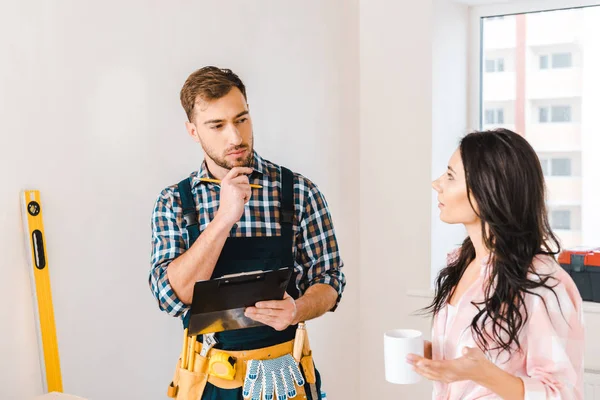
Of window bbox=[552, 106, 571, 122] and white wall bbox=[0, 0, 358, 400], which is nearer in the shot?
white wall bbox=[0, 0, 358, 400]

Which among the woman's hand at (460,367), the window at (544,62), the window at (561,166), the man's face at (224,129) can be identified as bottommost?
the woman's hand at (460,367)

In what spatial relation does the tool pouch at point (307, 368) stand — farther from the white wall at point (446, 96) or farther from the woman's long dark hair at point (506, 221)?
the white wall at point (446, 96)

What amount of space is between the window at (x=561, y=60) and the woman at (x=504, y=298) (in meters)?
1.87

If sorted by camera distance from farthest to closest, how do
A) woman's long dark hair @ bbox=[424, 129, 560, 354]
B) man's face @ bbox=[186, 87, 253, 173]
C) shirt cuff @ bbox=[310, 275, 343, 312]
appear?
shirt cuff @ bbox=[310, 275, 343, 312] < man's face @ bbox=[186, 87, 253, 173] < woman's long dark hair @ bbox=[424, 129, 560, 354]

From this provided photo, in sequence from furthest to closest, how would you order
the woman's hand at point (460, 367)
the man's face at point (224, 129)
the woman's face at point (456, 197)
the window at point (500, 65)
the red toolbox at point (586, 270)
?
the window at point (500, 65) < the red toolbox at point (586, 270) < the man's face at point (224, 129) < the woman's face at point (456, 197) < the woman's hand at point (460, 367)

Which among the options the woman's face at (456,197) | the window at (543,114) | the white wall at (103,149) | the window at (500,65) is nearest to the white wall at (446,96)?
the window at (500,65)

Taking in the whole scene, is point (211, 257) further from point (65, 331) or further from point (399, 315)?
point (399, 315)

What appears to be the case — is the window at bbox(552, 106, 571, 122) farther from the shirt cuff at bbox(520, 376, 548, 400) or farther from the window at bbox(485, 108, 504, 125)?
the shirt cuff at bbox(520, 376, 548, 400)

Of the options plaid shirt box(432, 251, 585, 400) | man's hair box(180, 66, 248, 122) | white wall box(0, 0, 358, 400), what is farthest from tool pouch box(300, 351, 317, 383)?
man's hair box(180, 66, 248, 122)

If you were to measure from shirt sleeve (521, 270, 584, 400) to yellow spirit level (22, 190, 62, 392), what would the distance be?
132 centimetres

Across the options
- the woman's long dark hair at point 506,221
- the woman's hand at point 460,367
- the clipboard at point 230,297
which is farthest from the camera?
the clipboard at point 230,297

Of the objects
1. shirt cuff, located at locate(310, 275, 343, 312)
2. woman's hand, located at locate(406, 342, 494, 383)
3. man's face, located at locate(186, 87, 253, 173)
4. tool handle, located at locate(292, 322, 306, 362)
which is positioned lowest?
tool handle, located at locate(292, 322, 306, 362)

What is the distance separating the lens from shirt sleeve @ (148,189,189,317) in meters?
1.97

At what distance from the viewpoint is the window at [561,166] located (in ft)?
11.0
